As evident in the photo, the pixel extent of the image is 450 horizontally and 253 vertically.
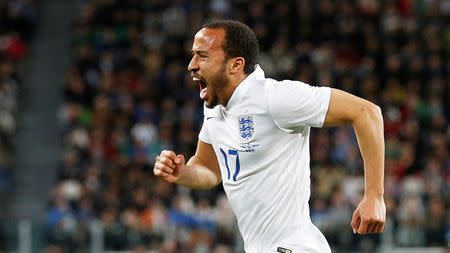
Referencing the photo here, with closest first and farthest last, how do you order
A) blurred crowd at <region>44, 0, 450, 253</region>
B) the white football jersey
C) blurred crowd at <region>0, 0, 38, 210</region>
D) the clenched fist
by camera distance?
the clenched fist → the white football jersey → blurred crowd at <region>44, 0, 450, 253</region> → blurred crowd at <region>0, 0, 38, 210</region>

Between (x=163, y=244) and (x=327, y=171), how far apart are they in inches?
104

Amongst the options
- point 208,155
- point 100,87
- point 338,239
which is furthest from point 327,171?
point 208,155

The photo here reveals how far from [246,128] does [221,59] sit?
0.38 m

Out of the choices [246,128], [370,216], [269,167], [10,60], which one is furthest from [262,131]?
[10,60]

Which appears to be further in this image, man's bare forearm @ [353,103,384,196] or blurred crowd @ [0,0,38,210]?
blurred crowd @ [0,0,38,210]

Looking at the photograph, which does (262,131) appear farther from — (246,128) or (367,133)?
(367,133)

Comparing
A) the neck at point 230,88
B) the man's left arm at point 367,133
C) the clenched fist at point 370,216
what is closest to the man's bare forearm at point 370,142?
the man's left arm at point 367,133

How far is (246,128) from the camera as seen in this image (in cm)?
515

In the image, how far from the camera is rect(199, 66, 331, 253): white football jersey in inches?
198

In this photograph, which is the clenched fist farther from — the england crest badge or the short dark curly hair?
the short dark curly hair

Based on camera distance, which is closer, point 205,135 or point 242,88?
point 242,88

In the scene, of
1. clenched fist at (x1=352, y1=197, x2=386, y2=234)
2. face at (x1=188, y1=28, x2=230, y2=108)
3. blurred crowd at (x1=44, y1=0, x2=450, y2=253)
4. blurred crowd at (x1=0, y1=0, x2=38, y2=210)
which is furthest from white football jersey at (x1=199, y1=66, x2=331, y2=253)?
blurred crowd at (x1=0, y1=0, x2=38, y2=210)

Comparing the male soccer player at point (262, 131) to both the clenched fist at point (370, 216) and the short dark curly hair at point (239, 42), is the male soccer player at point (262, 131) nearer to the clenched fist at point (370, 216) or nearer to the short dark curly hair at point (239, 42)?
the short dark curly hair at point (239, 42)

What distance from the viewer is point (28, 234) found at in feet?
44.1
